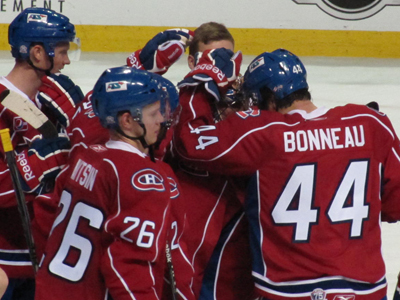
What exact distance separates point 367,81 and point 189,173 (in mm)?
4838

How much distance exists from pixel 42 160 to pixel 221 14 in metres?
5.89

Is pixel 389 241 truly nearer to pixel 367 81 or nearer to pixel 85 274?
pixel 85 274

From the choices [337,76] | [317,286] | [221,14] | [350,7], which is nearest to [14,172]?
[317,286]

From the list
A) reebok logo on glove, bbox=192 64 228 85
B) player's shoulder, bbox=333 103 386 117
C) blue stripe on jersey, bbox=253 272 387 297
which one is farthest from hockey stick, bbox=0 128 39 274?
player's shoulder, bbox=333 103 386 117

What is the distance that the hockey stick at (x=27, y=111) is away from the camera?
1.93 metres

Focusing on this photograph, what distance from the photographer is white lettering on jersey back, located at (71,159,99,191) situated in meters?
1.59

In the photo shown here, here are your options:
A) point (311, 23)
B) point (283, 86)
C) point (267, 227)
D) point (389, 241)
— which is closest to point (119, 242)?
point (267, 227)

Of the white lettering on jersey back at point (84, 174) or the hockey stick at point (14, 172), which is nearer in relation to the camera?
the white lettering on jersey back at point (84, 174)

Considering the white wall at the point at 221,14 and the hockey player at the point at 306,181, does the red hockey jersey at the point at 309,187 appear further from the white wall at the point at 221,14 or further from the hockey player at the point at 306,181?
the white wall at the point at 221,14

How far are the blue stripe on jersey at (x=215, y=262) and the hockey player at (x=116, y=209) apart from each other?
46 centimetres

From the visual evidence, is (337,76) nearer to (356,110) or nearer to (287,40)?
(287,40)

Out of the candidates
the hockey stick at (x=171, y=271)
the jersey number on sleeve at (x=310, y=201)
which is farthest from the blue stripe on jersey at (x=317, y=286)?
the hockey stick at (x=171, y=271)

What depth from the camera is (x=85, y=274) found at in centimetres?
162

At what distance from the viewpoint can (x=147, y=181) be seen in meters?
1.56
